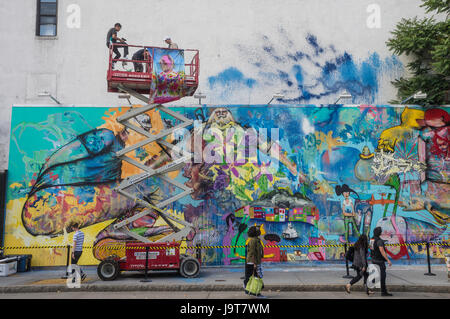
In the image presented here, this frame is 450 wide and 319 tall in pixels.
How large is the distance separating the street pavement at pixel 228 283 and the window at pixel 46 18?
11000mm

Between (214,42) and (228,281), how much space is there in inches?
436

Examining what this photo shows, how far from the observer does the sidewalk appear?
11.9 meters

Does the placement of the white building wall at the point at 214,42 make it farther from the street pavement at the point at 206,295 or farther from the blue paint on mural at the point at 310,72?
the street pavement at the point at 206,295

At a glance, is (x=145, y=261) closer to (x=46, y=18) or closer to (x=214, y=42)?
(x=214, y=42)

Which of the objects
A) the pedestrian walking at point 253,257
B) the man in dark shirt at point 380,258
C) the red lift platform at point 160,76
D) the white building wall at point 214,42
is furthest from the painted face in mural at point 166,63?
the man in dark shirt at point 380,258

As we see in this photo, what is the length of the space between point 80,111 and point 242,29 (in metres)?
8.18

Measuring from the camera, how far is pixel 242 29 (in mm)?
18922

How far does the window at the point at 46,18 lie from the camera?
18953 mm

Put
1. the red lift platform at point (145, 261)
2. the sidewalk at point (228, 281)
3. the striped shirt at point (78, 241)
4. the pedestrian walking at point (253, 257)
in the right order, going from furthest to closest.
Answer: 1. the striped shirt at point (78, 241)
2. the red lift platform at point (145, 261)
3. the sidewalk at point (228, 281)
4. the pedestrian walking at point (253, 257)

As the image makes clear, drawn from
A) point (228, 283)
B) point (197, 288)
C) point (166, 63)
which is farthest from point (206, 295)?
point (166, 63)

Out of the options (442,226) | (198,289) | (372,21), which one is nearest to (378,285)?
(198,289)

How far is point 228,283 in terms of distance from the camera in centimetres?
1234

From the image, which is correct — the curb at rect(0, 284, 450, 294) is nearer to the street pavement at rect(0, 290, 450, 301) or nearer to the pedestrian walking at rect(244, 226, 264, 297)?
the street pavement at rect(0, 290, 450, 301)

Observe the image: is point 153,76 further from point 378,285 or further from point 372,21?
point 372,21
